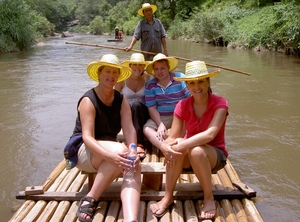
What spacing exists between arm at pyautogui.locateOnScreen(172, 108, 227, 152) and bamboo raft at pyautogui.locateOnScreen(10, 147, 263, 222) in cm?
34

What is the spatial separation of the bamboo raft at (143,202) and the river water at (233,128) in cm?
46

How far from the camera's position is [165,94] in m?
3.57

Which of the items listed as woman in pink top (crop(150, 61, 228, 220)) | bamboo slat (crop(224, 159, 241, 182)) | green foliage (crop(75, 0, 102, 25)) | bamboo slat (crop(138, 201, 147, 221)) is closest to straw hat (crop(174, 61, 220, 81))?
woman in pink top (crop(150, 61, 228, 220))

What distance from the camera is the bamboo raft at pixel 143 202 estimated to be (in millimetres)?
2492

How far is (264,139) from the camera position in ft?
16.3

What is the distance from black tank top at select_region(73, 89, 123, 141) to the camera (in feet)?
8.63

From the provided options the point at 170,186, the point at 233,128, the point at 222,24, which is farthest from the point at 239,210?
the point at 222,24

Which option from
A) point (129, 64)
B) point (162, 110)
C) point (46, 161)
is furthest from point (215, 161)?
point (46, 161)

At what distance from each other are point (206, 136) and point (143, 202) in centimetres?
72

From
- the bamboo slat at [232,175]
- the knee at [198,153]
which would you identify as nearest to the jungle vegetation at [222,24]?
the bamboo slat at [232,175]

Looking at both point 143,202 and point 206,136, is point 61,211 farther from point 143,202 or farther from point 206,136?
point 206,136

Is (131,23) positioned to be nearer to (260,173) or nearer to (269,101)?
(269,101)

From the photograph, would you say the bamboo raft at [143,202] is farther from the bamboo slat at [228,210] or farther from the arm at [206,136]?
the arm at [206,136]

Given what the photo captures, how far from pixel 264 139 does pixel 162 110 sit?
6.60 ft
